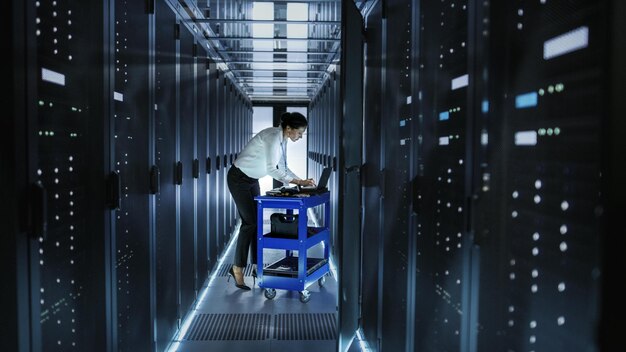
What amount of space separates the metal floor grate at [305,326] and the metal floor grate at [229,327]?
0.10 metres

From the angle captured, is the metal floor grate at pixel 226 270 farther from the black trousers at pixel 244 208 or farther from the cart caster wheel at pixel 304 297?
the cart caster wheel at pixel 304 297

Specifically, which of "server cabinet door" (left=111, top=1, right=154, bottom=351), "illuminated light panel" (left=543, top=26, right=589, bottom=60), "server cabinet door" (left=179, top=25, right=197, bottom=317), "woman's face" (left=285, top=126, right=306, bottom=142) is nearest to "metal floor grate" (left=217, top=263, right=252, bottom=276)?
"server cabinet door" (left=179, top=25, right=197, bottom=317)

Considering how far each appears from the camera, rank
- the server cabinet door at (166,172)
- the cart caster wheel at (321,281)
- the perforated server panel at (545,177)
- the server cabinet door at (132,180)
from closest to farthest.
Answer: the perforated server panel at (545,177)
the server cabinet door at (132,180)
the server cabinet door at (166,172)
the cart caster wheel at (321,281)

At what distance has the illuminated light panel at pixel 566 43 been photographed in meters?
0.92

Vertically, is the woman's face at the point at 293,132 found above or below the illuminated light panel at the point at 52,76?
above

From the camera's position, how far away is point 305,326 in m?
3.89

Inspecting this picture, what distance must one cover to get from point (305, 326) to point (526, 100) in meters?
3.15

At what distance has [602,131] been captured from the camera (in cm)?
85

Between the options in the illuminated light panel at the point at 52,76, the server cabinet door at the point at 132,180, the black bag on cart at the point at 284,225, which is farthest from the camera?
the black bag on cart at the point at 284,225

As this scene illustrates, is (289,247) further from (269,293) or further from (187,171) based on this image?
(187,171)

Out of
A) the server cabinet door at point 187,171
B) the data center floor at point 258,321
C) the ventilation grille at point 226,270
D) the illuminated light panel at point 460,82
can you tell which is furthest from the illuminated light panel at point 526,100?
the ventilation grille at point 226,270

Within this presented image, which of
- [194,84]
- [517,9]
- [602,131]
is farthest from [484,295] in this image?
[194,84]

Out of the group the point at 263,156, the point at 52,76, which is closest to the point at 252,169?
the point at 263,156

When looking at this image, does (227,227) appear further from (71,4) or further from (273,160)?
(71,4)
